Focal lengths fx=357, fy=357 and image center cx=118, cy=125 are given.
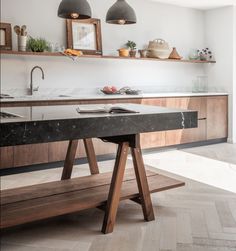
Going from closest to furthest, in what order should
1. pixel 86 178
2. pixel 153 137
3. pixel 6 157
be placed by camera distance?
pixel 86 178 < pixel 6 157 < pixel 153 137

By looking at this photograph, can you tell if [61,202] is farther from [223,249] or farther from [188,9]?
[188,9]

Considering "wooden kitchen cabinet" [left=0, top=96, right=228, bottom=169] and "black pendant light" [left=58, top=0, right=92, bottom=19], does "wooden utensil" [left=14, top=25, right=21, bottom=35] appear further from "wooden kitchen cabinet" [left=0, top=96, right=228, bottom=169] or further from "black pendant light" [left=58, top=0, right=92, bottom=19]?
"black pendant light" [left=58, top=0, right=92, bottom=19]

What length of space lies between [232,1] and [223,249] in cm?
440

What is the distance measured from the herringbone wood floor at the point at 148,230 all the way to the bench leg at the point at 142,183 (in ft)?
0.24

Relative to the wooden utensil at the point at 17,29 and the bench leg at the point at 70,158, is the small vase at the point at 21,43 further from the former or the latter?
the bench leg at the point at 70,158

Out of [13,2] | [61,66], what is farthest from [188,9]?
[13,2]

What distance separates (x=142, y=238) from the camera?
2.36m

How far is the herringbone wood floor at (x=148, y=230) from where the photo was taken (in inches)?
88.4

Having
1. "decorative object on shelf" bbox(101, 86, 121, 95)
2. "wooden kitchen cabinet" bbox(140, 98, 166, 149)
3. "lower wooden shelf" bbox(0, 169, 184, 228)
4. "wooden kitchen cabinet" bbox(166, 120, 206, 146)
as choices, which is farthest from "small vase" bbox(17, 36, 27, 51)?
"wooden kitchen cabinet" bbox(166, 120, 206, 146)

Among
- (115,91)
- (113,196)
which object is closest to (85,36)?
(115,91)

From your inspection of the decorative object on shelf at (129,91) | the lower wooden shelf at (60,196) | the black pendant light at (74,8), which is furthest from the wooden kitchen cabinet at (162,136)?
the black pendant light at (74,8)

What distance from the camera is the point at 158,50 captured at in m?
5.43

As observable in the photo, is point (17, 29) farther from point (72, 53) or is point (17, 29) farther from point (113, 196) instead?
point (113, 196)

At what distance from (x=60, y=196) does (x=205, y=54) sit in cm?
439
